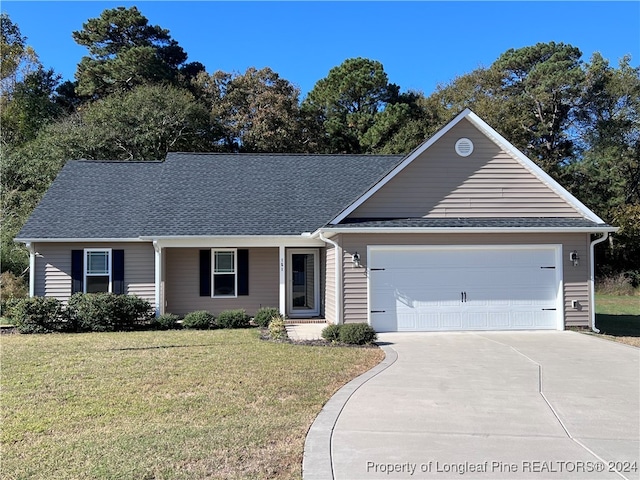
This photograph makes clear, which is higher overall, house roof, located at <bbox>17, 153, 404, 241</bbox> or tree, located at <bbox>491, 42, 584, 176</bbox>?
tree, located at <bbox>491, 42, 584, 176</bbox>

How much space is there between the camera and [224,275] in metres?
16.9

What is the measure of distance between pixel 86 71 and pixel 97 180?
76.0ft

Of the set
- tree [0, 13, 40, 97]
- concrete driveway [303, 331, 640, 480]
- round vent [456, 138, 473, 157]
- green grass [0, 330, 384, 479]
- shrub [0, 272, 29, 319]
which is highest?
tree [0, 13, 40, 97]

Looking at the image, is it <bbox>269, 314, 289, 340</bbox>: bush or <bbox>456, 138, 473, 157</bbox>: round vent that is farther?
<bbox>456, 138, 473, 157</bbox>: round vent

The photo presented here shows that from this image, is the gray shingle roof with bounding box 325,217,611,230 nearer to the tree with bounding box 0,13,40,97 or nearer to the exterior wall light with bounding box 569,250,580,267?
the exterior wall light with bounding box 569,250,580,267

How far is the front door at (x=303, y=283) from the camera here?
670 inches

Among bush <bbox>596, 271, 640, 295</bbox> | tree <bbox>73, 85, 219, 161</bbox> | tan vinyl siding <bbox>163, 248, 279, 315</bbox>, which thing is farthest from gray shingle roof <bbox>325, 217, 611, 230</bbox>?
tree <bbox>73, 85, 219, 161</bbox>

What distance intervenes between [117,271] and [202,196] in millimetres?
3562

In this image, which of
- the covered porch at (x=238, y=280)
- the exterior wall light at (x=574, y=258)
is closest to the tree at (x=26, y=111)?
the covered porch at (x=238, y=280)

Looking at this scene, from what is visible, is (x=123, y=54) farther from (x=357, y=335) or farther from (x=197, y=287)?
(x=357, y=335)

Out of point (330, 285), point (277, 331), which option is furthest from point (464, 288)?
point (277, 331)

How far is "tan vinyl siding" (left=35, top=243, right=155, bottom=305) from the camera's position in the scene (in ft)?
53.8

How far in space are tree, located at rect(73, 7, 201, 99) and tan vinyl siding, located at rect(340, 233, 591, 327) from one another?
97.2 ft

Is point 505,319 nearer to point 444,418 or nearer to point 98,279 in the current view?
point 444,418
